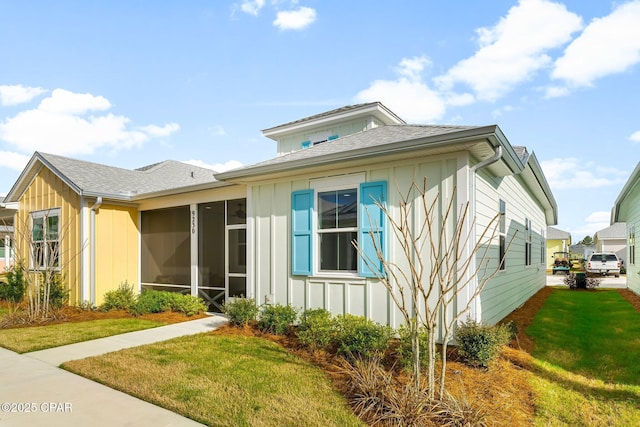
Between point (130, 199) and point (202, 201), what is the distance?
8.20 feet

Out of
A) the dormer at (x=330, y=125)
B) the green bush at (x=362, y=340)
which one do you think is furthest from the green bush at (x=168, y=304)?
the dormer at (x=330, y=125)

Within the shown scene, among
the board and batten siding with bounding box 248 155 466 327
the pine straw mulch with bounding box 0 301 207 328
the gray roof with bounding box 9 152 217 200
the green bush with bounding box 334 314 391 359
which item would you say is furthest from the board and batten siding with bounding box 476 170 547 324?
the pine straw mulch with bounding box 0 301 207 328

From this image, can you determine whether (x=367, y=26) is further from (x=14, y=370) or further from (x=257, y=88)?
(x=14, y=370)

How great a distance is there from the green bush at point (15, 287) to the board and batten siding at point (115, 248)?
2.72m

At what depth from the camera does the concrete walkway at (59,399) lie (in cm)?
363

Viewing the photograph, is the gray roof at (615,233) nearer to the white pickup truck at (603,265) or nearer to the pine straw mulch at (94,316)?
the white pickup truck at (603,265)

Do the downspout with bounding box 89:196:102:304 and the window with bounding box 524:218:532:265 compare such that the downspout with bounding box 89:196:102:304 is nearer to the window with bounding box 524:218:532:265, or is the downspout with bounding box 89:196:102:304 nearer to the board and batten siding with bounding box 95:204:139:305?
the board and batten siding with bounding box 95:204:139:305

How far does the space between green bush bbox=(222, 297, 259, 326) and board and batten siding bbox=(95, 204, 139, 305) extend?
460 centimetres

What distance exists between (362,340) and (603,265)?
24611mm

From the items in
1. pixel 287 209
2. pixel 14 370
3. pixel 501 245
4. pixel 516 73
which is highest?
pixel 516 73

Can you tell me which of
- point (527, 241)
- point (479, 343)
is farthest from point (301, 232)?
point (527, 241)

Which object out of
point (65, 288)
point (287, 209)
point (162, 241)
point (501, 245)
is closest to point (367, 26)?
point (287, 209)

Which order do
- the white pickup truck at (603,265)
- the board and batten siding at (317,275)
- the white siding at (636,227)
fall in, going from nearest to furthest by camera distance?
the board and batten siding at (317,275), the white siding at (636,227), the white pickup truck at (603,265)

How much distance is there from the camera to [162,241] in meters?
10.5
